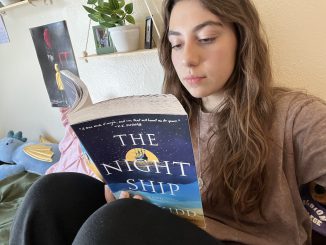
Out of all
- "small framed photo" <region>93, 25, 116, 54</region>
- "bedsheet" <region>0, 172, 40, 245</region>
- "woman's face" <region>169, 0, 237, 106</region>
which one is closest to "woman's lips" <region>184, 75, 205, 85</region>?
"woman's face" <region>169, 0, 237, 106</region>

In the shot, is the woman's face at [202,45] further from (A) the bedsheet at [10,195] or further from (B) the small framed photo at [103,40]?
(A) the bedsheet at [10,195]

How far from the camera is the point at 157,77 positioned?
1065 millimetres

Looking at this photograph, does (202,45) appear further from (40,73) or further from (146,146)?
(40,73)

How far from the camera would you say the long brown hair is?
59cm

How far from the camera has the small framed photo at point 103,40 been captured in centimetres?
107

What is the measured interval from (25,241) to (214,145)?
47 centimetres

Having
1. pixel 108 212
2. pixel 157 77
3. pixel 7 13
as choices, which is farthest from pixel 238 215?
pixel 7 13

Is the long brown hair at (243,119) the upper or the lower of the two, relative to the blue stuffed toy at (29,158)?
upper

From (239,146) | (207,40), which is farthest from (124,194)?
(207,40)

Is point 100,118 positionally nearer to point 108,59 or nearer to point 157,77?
point 157,77

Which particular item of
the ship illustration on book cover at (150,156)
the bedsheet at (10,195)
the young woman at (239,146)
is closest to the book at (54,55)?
the bedsheet at (10,195)

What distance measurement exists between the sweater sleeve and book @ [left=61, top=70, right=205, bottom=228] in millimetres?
243

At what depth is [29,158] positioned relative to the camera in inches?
54.6

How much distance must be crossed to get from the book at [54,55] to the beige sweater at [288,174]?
41.6 inches
